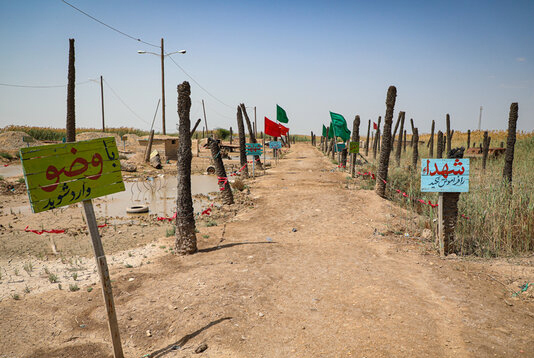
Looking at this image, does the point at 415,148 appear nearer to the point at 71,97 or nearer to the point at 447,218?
the point at 447,218

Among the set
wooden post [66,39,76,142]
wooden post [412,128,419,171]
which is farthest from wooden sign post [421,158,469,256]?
wooden post [412,128,419,171]

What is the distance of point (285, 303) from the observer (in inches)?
172

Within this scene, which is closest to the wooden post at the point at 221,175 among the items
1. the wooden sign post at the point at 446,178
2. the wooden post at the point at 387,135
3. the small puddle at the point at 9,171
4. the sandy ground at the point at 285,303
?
the sandy ground at the point at 285,303

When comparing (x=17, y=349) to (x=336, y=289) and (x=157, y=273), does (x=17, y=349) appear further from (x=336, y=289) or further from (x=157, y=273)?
(x=336, y=289)

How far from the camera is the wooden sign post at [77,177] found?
9.57ft

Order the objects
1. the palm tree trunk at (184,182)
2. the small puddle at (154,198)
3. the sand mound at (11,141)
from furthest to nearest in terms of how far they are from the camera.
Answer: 1. the sand mound at (11,141)
2. the small puddle at (154,198)
3. the palm tree trunk at (184,182)

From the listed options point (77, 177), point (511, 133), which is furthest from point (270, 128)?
point (77, 177)

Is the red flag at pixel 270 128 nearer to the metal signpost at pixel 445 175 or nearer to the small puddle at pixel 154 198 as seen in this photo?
the small puddle at pixel 154 198

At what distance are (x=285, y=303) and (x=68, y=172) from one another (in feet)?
10.00

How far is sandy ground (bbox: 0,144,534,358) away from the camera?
353cm

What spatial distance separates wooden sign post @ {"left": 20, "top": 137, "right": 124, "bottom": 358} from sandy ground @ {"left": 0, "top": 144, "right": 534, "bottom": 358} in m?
1.02

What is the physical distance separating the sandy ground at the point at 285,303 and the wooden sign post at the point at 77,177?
102cm

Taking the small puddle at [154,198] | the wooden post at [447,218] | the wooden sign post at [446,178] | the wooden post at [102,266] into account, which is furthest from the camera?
the small puddle at [154,198]

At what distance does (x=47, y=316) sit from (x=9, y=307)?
2.20 feet
